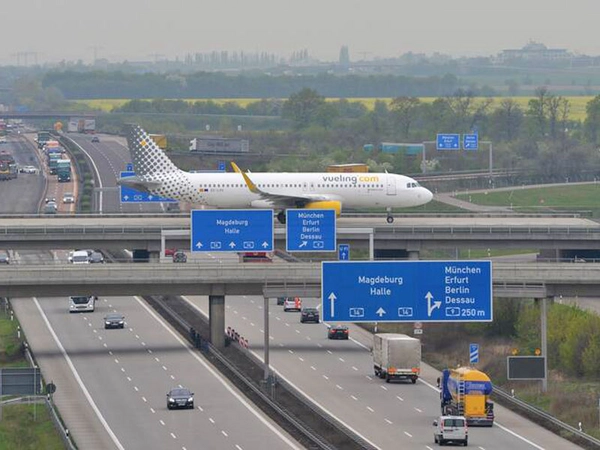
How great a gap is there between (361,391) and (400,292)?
8810mm

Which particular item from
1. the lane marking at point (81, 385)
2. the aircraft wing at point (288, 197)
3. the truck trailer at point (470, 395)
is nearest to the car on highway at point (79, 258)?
the aircraft wing at point (288, 197)

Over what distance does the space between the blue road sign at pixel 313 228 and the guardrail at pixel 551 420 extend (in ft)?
67.5

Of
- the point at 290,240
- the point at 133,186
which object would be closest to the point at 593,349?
the point at 290,240

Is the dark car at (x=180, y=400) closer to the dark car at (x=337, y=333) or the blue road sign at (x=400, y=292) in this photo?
the blue road sign at (x=400, y=292)

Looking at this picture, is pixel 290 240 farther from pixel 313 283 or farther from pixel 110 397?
pixel 110 397

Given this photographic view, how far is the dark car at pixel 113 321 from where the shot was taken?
118 meters

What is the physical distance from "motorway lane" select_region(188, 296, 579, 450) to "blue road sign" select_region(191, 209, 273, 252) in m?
6.19

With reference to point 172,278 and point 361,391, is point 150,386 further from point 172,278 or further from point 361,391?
point 172,278

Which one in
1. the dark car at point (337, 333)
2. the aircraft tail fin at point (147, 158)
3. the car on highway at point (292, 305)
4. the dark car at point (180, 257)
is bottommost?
the car on highway at point (292, 305)

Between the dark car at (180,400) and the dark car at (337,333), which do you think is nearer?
the dark car at (180,400)

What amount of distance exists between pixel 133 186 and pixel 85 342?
37.6 metres

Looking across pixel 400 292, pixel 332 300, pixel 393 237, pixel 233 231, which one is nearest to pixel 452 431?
pixel 400 292

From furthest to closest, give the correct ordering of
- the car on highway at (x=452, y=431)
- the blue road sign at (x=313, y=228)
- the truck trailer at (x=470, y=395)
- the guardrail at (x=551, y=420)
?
1. the blue road sign at (x=313, y=228)
2. the truck trailer at (x=470, y=395)
3. the guardrail at (x=551, y=420)
4. the car on highway at (x=452, y=431)

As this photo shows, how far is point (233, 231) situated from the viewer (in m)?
Answer: 110
